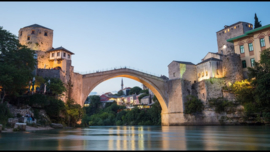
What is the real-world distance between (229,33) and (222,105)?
60.7ft

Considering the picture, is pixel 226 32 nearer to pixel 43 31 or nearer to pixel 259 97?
pixel 259 97

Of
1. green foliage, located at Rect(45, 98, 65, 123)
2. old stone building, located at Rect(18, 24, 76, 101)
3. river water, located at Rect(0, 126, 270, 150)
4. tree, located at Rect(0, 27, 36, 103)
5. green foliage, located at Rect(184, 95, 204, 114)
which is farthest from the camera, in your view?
green foliage, located at Rect(184, 95, 204, 114)

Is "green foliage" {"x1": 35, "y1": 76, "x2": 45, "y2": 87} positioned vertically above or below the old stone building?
below

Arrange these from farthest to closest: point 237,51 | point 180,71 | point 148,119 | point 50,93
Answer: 1. point 148,119
2. point 180,71
3. point 237,51
4. point 50,93

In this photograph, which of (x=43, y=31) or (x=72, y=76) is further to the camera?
(x=43, y=31)

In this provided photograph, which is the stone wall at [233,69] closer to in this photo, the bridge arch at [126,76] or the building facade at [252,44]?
the building facade at [252,44]

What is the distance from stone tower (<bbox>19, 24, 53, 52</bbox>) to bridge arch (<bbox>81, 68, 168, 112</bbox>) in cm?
773

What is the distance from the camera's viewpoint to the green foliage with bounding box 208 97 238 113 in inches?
1140

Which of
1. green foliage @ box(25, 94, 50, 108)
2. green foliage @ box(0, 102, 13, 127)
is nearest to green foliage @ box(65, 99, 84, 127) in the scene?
green foliage @ box(25, 94, 50, 108)

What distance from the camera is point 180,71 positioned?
1414 inches

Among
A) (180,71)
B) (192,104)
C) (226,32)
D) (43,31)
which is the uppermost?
(226,32)

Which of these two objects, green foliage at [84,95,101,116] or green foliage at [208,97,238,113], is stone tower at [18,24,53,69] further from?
green foliage at [84,95,101,116]

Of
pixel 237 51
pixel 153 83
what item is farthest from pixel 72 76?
pixel 237 51

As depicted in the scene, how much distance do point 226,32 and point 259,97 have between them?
75.9ft
